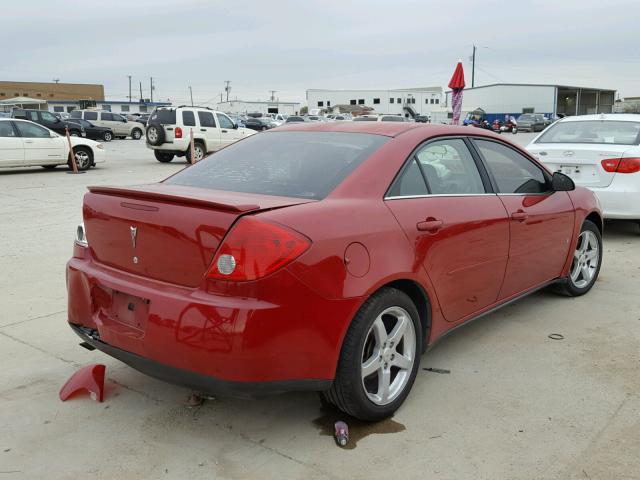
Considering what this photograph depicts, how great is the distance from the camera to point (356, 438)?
9.78 feet

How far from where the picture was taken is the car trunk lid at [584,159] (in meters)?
7.11

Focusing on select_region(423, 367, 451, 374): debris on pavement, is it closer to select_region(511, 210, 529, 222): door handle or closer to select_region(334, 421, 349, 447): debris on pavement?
select_region(334, 421, 349, 447): debris on pavement

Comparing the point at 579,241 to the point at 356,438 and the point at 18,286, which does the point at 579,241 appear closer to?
the point at 356,438

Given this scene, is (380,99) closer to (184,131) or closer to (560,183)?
(184,131)

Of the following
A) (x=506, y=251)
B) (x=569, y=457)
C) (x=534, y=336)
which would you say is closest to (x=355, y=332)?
(x=569, y=457)

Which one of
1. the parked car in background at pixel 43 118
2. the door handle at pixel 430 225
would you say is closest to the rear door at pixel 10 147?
the parked car in background at pixel 43 118

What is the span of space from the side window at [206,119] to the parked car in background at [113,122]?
17311 millimetres

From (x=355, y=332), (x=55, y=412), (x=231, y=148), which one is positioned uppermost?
(x=231, y=148)

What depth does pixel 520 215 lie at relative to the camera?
13.5 ft

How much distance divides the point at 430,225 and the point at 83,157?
15.4 m

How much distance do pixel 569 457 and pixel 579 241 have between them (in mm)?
2809

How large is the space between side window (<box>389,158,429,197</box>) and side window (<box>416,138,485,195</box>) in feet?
0.21

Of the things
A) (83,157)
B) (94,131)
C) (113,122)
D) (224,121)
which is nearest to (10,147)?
(83,157)

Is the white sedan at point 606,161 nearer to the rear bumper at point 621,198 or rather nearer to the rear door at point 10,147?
the rear bumper at point 621,198
